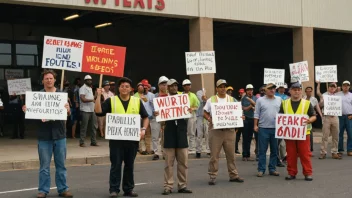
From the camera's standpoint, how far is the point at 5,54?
2614 cm

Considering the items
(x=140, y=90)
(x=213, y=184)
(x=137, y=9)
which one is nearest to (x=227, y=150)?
(x=213, y=184)

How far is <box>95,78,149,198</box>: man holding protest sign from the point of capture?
8.58 metres

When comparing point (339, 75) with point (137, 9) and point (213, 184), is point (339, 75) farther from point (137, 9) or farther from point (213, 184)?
point (213, 184)

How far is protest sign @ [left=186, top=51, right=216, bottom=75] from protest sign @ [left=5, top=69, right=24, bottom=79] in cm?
1506

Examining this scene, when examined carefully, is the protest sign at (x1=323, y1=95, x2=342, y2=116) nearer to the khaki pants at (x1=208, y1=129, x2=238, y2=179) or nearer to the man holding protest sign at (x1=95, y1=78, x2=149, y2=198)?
the khaki pants at (x1=208, y1=129, x2=238, y2=179)

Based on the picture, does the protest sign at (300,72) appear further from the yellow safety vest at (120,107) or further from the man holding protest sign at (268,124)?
the yellow safety vest at (120,107)

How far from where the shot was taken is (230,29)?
98.0 feet

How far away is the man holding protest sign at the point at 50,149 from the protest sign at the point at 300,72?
9.76m

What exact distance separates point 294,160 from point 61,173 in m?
4.84


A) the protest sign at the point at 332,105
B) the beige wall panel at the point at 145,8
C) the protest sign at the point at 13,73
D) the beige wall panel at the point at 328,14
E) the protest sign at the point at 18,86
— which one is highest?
the beige wall panel at the point at 328,14

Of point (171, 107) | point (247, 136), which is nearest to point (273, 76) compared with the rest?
point (247, 136)

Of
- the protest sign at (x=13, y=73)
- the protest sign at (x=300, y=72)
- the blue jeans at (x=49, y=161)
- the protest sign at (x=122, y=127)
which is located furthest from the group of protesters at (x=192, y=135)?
the protest sign at (x=13, y=73)

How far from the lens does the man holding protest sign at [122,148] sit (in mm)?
8578

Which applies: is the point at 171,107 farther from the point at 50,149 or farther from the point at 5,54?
the point at 5,54
